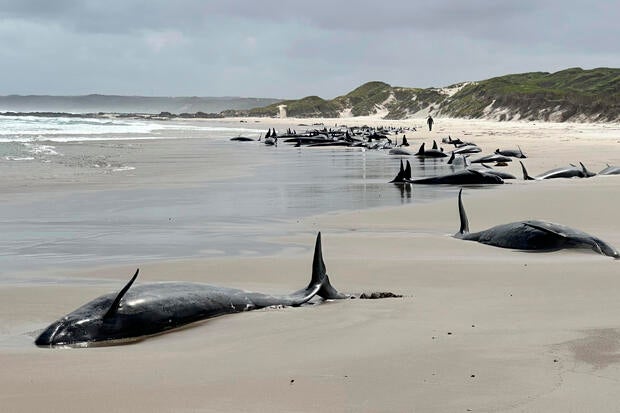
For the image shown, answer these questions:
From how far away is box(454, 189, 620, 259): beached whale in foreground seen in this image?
7012 millimetres

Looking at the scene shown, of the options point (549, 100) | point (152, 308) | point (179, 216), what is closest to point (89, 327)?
point (152, 308)

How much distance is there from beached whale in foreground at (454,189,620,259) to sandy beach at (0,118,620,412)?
13 cm

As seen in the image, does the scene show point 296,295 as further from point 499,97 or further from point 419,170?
point 499,97

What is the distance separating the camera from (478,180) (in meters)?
14.4

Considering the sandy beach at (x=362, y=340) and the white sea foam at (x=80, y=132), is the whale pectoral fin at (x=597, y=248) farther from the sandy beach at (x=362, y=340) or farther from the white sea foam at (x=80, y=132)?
the white sea foam at (x=80, y=132)

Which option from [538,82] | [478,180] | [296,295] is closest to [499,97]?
[538,82]

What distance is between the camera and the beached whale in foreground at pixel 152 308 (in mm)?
4527

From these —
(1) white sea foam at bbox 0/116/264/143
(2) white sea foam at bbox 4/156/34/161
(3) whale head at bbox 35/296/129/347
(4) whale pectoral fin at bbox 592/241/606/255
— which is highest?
(3) whale head at bbox 35/296/129/347

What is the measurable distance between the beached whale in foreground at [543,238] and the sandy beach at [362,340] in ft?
0.43

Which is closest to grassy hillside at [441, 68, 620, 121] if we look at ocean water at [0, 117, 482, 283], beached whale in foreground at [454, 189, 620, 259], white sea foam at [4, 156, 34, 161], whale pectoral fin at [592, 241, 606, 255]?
white sea foam at [4, 156, 34, 161]

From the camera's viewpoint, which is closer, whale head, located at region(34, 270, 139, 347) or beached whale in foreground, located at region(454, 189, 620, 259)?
whale head, located at region(34, 270, 139, 347)

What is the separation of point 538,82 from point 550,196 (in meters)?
105

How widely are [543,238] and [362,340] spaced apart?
142 inches

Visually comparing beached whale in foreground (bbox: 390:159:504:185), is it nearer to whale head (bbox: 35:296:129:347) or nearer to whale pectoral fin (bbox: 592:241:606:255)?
whale pectoral fin (bbox: 592:241:606:255)
